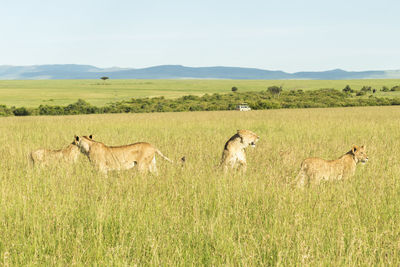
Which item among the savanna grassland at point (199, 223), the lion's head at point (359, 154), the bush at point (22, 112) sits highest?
the lion's head at point (359, 154)

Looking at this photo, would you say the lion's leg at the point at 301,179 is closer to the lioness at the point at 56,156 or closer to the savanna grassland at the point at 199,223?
the savanna grassland at the point at 199,223

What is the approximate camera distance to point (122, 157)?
26.7 feet

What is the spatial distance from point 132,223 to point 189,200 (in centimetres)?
129

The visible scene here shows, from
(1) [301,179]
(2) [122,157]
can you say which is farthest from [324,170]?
(2) [122,157]

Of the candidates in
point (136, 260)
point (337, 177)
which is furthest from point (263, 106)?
point (136, 260)

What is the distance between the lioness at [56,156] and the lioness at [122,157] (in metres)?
0.79

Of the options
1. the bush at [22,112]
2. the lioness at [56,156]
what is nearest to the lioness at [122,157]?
the lioness at [56,156]

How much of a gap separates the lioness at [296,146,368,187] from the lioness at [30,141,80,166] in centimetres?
483

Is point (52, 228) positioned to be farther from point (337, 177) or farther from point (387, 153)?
point (387, 153)

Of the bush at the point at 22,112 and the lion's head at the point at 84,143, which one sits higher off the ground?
the lion's head at the point at 84,143

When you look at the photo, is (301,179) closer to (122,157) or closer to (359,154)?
(359,154)

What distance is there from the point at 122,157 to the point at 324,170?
150 inches

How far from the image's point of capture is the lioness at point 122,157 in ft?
26.7

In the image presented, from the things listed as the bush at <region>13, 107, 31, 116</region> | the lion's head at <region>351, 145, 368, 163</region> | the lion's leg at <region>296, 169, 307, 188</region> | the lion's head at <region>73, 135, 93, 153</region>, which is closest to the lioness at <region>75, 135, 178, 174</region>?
the lion's head at <region>73, 135, 93, 153</region>
